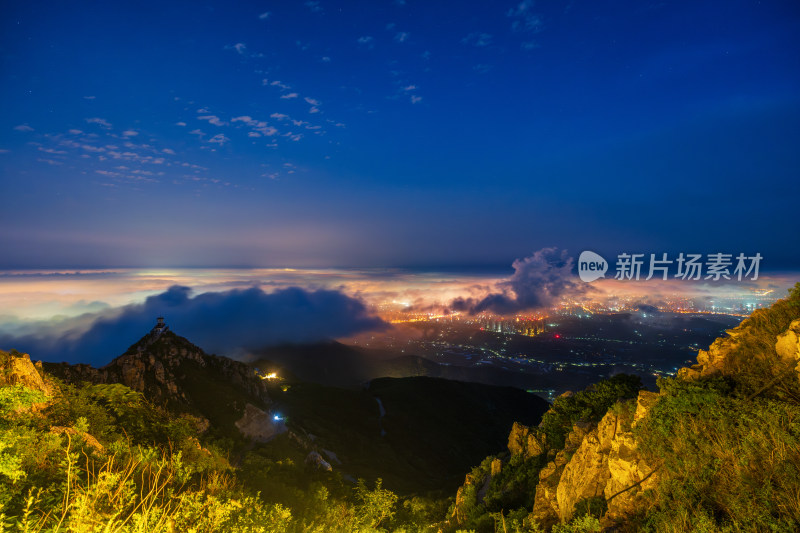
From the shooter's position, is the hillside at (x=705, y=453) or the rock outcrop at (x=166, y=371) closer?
the hillside at (x=705, y=453)

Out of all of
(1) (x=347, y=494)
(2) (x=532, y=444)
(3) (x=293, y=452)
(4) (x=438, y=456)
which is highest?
(2) (x=532, y=444)

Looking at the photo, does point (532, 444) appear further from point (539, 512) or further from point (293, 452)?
point (293, 452)

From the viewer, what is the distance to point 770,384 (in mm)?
12422

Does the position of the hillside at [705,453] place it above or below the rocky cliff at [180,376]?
above

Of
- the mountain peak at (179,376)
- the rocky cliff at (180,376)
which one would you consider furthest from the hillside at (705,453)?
the mountain peak at (179,376)

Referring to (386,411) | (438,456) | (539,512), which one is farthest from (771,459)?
(386,411)

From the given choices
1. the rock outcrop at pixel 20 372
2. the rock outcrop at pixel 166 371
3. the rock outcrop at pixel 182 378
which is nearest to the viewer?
the rock outcrop at pixel 20 372

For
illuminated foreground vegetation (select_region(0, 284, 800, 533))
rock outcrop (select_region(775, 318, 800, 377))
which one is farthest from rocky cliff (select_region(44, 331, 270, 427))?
rock outcrop (select_region(775, 318, 800, 377))

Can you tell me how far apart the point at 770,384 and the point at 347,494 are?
3793 centimetres

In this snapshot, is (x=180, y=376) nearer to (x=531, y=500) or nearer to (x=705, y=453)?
(x=531, y=500)

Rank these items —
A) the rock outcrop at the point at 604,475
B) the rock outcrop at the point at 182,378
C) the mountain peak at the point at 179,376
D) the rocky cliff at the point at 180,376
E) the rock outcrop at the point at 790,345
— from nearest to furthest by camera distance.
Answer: the rock outcrop at the point at 790,345
the rock outcrop at the point at 604,475
the rock outcrop at the point at 182,378
the rocky cliff at the point at 180,376
the mountain peak at the point at 179,376

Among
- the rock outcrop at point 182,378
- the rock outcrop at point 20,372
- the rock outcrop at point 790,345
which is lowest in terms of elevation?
the rock outcrop at point 182,378

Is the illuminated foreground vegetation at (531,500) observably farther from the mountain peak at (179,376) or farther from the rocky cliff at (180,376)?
the mountain peak at (179,376)

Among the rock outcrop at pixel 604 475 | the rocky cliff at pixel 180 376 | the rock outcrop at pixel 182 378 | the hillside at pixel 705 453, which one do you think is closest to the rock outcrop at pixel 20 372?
the hillside at pixel 705 453
